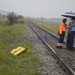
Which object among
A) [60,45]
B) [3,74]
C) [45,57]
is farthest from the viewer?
[60,45]

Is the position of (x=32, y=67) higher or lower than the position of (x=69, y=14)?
lower

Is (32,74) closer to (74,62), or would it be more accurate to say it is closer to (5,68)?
(5,68)

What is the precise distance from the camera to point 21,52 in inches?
451

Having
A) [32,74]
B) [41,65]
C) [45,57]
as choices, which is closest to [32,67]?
[41,65]

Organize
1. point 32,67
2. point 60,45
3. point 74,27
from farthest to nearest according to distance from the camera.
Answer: point 60,45 → point 74,27 → point 32,67

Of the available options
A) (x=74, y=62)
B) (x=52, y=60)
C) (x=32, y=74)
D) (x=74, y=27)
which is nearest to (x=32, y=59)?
(x=52, y=60)

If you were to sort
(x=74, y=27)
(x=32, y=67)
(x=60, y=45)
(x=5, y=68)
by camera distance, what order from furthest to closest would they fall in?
1. (x=60, y=45)
2. (x=74, y=27)
3. (x=32, y=67)
4. (x=5, y=68)

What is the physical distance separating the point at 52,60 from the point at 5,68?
106 inches

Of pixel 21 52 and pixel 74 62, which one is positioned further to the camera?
pixel 21 52

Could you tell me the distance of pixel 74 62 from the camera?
9.94 m

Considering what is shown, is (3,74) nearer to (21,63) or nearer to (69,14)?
(21,63)

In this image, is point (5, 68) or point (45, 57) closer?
point (5, 68)

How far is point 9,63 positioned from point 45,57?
7.56 ft

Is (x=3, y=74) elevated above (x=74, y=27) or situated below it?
below
